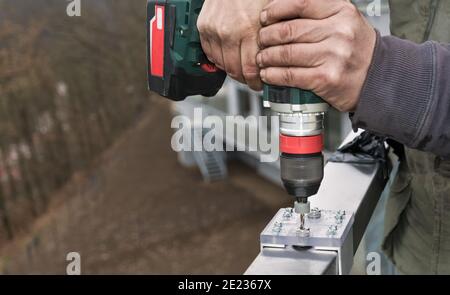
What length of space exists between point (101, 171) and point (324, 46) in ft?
47.5

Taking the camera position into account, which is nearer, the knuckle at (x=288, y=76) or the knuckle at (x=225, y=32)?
the knuckle at (x=288, y=76)

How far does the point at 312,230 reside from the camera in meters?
1.03

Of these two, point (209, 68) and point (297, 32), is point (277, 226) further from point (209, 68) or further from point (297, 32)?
point (209, 68)

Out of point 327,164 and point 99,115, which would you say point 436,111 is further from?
point 99,115

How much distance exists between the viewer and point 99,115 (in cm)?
1377

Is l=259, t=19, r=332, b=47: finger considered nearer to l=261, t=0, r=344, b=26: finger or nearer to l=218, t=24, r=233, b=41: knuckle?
l=261, t=0, r=344, b=26: finger

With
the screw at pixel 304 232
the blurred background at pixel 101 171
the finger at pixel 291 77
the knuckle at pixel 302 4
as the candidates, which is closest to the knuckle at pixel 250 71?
the finger at pixel 291 77

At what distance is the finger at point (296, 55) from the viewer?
0.98m

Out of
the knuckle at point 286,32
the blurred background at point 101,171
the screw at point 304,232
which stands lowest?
the blurred background at point 101,171

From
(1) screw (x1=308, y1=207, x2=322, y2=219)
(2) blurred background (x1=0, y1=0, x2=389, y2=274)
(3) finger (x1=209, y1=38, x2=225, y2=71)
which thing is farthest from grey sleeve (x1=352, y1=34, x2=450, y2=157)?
(2) blurred background (x1=0, y1=0, x2=389, y2=274)

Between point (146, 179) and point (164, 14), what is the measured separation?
15114 mm

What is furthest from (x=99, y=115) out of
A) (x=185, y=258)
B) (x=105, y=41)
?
(x=185, y=258)

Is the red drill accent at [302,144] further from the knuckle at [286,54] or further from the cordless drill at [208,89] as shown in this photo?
the knuckle at [286,54]

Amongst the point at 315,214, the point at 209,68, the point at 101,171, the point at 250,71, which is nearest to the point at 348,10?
the point at 250,71
